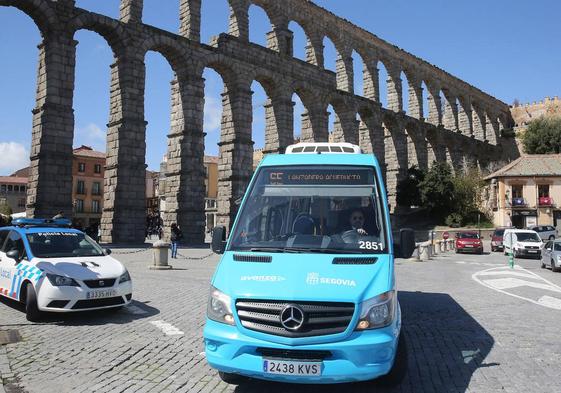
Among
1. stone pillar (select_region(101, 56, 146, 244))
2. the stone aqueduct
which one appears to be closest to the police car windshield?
the stone aqueduct

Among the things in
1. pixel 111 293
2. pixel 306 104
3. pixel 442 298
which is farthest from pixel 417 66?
pixel 111 293

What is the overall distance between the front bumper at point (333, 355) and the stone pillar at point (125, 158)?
22.5 meters

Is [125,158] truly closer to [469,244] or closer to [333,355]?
[469,244]

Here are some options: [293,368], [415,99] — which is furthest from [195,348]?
[415,99]

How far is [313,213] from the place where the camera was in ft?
17.7

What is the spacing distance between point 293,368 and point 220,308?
2.81 ft

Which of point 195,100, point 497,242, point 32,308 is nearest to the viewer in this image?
point 32,308

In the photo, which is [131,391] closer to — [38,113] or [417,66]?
[38,113]

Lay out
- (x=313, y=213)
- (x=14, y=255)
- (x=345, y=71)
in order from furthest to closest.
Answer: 1. (x=345, y=71)
2. (x=14, y=255)
3. (x=313, y=213)

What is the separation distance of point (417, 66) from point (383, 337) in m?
52.1

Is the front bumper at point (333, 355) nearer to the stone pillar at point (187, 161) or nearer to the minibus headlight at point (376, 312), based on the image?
the minibus headlight at point (376, 312)

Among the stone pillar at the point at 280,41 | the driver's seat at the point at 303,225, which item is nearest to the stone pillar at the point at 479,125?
the stone pillar at the point at 280,41

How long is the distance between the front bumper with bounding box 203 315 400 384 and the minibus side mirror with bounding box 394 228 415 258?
131 cm

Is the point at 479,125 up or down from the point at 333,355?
up
